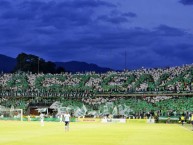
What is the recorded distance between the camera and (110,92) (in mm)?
119375

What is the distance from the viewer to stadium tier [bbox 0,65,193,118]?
349ft

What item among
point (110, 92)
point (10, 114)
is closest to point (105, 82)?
point (110, 92)

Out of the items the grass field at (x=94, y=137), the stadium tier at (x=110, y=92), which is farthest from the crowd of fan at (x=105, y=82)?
the grass field at (x=94, y=137)

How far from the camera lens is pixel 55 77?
5408 inches

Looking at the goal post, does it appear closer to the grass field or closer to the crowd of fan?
the crowd of fan

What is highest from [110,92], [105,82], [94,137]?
[105,82]

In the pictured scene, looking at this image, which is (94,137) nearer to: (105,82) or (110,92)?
(110,92)

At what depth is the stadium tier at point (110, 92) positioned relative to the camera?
106 metres

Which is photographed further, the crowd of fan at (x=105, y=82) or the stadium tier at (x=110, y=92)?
the crowd of fan at (x=105, y=82)

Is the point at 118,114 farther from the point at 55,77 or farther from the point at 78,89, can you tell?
the point at 55,77

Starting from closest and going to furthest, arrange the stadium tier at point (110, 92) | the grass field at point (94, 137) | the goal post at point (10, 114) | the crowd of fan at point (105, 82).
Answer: the grass field at point (94, 137) → the goal post at point (10, 114) → the stadium tier at point (110, 92) → the crowd of fan at point (105, 82)

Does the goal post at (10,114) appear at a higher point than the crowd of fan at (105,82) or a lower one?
lower

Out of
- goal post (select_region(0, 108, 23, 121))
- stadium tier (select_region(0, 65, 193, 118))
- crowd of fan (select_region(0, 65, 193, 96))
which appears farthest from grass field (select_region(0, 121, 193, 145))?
crowd of fan (select_region(0, 65, 193, 96))

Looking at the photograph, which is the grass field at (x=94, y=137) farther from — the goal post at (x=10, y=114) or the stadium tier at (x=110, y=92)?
the goal post at (x=10, y=114)
